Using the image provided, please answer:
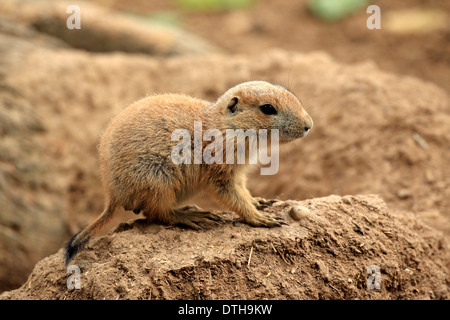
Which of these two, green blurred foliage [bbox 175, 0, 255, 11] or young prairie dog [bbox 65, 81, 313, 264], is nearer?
young prairie dog [bbox 65, 81, 313, 264]

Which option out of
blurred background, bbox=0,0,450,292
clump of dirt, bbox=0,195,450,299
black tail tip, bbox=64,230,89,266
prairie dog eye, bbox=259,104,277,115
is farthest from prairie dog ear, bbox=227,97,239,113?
blurred background, bbox=0,0,450,292

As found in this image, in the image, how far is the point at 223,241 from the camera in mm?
3920

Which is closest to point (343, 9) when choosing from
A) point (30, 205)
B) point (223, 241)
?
point (30, 205)

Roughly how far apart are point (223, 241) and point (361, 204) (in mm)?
1353

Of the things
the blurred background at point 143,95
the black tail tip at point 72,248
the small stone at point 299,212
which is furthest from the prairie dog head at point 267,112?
the blurred background at point 143,95

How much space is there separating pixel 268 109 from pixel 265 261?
131 centimetres

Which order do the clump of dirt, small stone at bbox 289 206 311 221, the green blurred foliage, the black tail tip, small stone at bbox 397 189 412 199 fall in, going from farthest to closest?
the green blurred foliage, small stone at bbox 397 189 412 199, small stone at bbox 289 206 311 221, the black tail tip, the clump of dirt

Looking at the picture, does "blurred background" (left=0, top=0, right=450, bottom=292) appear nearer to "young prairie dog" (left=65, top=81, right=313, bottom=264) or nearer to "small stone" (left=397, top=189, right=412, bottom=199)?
"small stone" (left=397, top=189, right=412, bottom=199)

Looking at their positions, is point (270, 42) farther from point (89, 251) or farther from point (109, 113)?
point (89, 251)

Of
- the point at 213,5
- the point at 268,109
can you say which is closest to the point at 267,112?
the point at 268,109

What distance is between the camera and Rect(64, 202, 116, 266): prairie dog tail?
12.9 feet

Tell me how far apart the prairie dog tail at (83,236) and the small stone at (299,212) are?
1.56 m

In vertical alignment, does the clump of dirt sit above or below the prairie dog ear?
below

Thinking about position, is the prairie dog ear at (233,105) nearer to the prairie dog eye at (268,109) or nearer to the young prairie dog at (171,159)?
the young prairie dog at (171,159)
